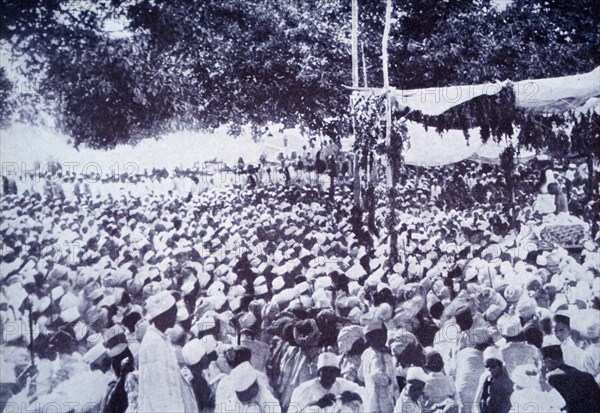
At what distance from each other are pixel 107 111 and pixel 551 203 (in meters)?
4.13

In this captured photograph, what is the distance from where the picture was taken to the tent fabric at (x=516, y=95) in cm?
420

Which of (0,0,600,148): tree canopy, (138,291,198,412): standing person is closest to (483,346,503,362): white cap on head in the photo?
(138,291,198,412): standing person

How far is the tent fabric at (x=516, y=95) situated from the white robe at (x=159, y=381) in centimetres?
253

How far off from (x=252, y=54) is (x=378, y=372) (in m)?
2.66

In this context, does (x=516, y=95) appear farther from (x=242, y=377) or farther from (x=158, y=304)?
(x=158, y=304)

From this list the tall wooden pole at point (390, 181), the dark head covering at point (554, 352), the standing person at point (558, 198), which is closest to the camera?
the dark head covering at point (554, 352)

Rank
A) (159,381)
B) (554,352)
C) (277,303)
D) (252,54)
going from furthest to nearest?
(252,54)
(277,303)
(554,352)
(159,381)

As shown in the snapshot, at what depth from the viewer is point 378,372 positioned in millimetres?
3318

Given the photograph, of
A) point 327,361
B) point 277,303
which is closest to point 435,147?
point 277,303

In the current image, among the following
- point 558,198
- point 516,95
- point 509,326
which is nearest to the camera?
point 509,326

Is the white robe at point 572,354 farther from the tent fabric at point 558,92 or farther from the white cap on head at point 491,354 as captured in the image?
the tent fabric at point 558,92

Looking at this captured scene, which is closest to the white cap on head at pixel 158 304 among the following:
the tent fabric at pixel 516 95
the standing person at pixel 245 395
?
the standing person at pixel 245 395

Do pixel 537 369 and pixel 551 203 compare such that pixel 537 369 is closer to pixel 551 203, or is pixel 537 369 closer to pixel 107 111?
pixel 551 203

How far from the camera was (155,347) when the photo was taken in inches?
121
